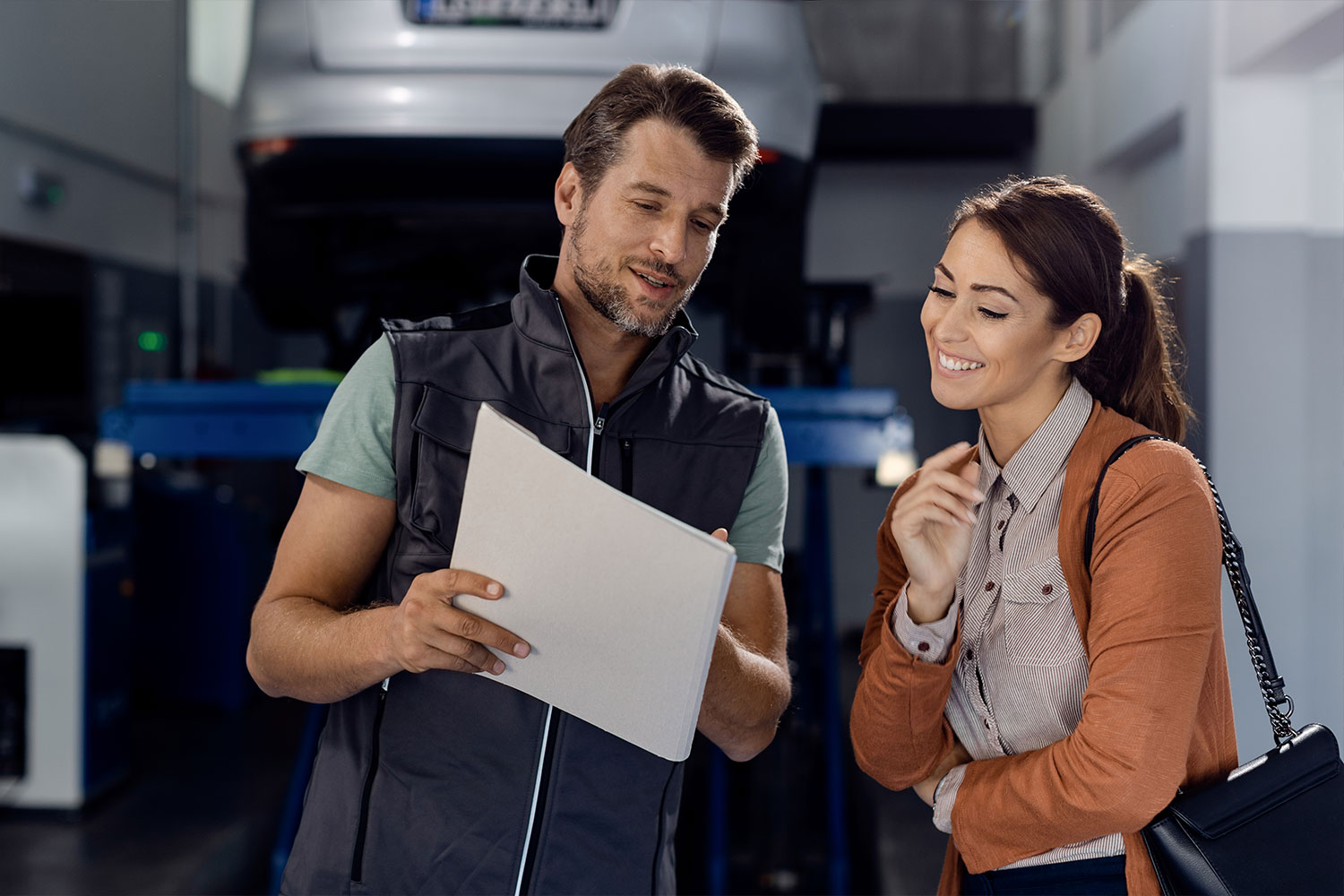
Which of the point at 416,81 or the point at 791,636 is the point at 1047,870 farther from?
the point at 791,636

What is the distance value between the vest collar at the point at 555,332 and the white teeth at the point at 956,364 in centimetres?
31

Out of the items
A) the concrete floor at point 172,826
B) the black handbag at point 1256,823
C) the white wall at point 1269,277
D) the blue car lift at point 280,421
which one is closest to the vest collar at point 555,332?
the black handbag at point 1256,823

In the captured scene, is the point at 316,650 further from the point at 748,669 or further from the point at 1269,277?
the point at 1269,277

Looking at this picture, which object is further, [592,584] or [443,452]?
[443,452]

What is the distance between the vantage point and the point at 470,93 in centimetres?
188

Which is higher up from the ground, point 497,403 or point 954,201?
point 954,201

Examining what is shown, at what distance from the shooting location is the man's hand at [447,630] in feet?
3.08

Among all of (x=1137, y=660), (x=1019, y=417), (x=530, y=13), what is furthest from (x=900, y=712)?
(x=530, y=13)

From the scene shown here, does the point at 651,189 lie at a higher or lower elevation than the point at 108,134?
lower

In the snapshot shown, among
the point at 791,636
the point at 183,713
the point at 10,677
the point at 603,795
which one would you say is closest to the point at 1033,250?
the point at 603,795

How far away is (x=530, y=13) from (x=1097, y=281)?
49.9 inches

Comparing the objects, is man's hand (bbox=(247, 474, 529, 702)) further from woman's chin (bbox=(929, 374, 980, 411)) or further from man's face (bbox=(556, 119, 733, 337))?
woman's chin (bbox=(929, 374, 980, 411))

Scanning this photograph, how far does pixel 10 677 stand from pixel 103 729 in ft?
1.11

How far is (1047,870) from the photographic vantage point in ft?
3.46
